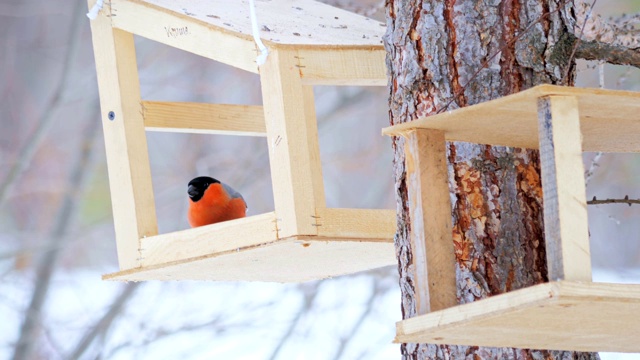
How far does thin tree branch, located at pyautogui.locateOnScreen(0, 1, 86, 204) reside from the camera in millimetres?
5375

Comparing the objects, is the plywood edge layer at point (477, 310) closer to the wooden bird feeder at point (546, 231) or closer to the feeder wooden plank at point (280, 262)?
the wooden bird feeder at point (546, 231)

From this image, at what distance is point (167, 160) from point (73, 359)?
1.02 metres

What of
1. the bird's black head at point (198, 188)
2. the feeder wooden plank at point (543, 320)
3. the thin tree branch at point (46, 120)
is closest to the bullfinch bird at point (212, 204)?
the bird's black head at point (198, 188)

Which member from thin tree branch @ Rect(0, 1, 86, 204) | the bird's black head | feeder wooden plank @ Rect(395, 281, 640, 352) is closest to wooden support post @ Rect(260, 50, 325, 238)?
the bird's black head

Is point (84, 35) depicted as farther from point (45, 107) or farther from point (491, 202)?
point (491, 202)

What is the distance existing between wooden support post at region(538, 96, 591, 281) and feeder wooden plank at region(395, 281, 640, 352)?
54 mm

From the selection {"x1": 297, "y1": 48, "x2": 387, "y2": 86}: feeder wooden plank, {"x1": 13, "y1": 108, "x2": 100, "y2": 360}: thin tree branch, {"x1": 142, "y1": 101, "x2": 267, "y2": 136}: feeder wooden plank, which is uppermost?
{"x1": 297, "y1": 48, "x2": 387, "y2": 86}: feeder wooden plank

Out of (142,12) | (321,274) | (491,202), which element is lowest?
(321,274)

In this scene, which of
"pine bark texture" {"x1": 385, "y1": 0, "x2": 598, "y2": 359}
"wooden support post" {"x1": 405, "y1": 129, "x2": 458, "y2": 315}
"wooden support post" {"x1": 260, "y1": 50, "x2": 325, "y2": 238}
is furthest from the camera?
"wooden support post" {"x1": 260, "y1": 50, "x2": 325, "y2": 238}

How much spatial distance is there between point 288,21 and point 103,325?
2558mm

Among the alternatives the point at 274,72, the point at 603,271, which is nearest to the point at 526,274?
the point at 274,72

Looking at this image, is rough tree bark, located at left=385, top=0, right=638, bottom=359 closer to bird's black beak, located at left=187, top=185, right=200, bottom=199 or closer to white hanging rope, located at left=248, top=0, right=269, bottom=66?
white hanging rope, located at left=248, top=0, right=269, bottom=66

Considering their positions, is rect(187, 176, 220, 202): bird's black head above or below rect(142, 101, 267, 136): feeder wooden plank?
below

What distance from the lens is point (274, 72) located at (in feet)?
8.75
